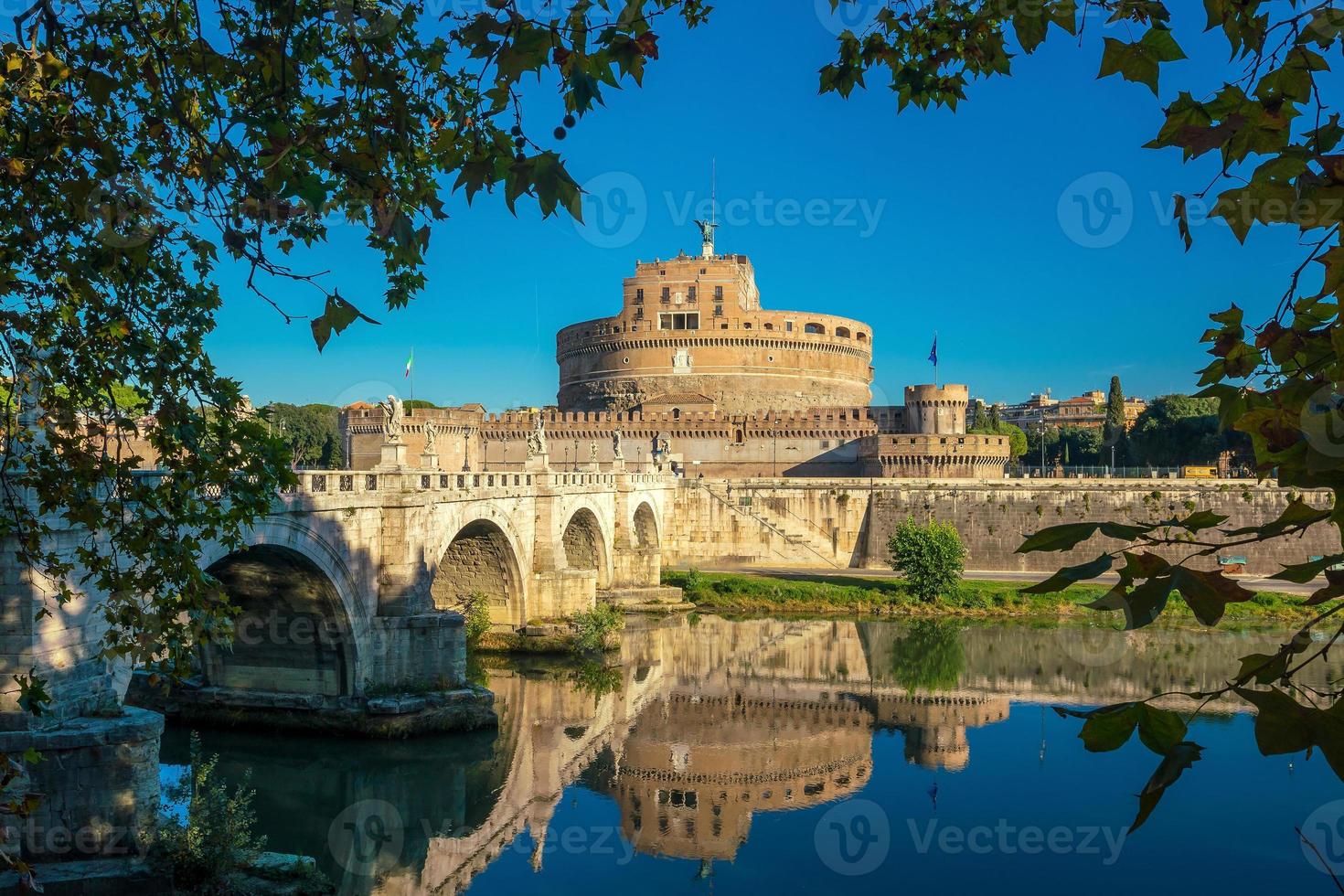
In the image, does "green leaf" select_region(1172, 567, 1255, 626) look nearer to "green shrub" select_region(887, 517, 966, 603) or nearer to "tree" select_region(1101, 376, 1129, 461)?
"green shrub" select_region(887, 517, 966, 603)

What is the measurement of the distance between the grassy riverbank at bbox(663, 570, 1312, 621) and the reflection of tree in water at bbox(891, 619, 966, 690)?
1.63 metres

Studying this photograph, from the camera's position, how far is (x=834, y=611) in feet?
101

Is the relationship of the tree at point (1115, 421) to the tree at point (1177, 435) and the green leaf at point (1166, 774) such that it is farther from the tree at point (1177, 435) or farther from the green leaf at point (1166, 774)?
the green leaf at point (1166, 774)

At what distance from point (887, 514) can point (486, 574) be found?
69.3 ft

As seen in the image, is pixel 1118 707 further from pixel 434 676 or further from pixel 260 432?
pixel 434 676

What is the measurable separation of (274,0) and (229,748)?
1478cm

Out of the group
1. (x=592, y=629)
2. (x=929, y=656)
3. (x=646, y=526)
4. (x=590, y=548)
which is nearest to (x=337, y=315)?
(x=592, y=629)

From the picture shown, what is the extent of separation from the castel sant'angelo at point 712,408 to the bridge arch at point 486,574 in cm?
1827

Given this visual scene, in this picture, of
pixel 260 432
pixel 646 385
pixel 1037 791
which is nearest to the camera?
pixel 260 432

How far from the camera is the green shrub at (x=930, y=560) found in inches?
1208

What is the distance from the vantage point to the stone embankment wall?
37.7m

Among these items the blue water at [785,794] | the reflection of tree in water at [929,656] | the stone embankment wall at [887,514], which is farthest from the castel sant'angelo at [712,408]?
the blue water at [785,794]

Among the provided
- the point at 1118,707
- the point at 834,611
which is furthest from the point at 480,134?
the point at 834,611

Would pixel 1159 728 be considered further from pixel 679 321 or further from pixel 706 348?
pixel 679 321
